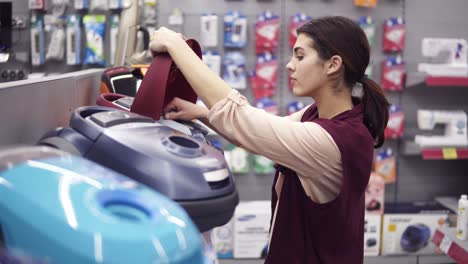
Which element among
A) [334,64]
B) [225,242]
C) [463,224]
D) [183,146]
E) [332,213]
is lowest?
[225,242]

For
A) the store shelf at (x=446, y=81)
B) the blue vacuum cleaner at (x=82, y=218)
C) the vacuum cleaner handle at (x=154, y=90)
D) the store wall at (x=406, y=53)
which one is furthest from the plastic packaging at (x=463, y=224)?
the blue vacuum cleaner at (x=82, y=218)

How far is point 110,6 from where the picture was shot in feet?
11.4

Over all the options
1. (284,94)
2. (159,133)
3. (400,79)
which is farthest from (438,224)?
(159,133)

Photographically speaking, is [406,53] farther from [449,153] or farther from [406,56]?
[449,153]

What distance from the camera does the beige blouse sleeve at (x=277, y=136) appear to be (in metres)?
1.11

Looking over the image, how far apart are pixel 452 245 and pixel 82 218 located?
85.1 inches

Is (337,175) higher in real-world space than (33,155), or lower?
lower

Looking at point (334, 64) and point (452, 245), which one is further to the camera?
point (452, 245)

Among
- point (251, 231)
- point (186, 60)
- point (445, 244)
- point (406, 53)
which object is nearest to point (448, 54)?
point (406, 53)

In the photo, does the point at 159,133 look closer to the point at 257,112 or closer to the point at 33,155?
the point at 33,155

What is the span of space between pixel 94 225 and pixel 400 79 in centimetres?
344

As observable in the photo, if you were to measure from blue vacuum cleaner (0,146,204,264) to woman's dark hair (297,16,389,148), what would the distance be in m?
0.83

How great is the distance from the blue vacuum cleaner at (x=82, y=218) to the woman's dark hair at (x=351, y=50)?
2.72 ft

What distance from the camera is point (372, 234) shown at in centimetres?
339
